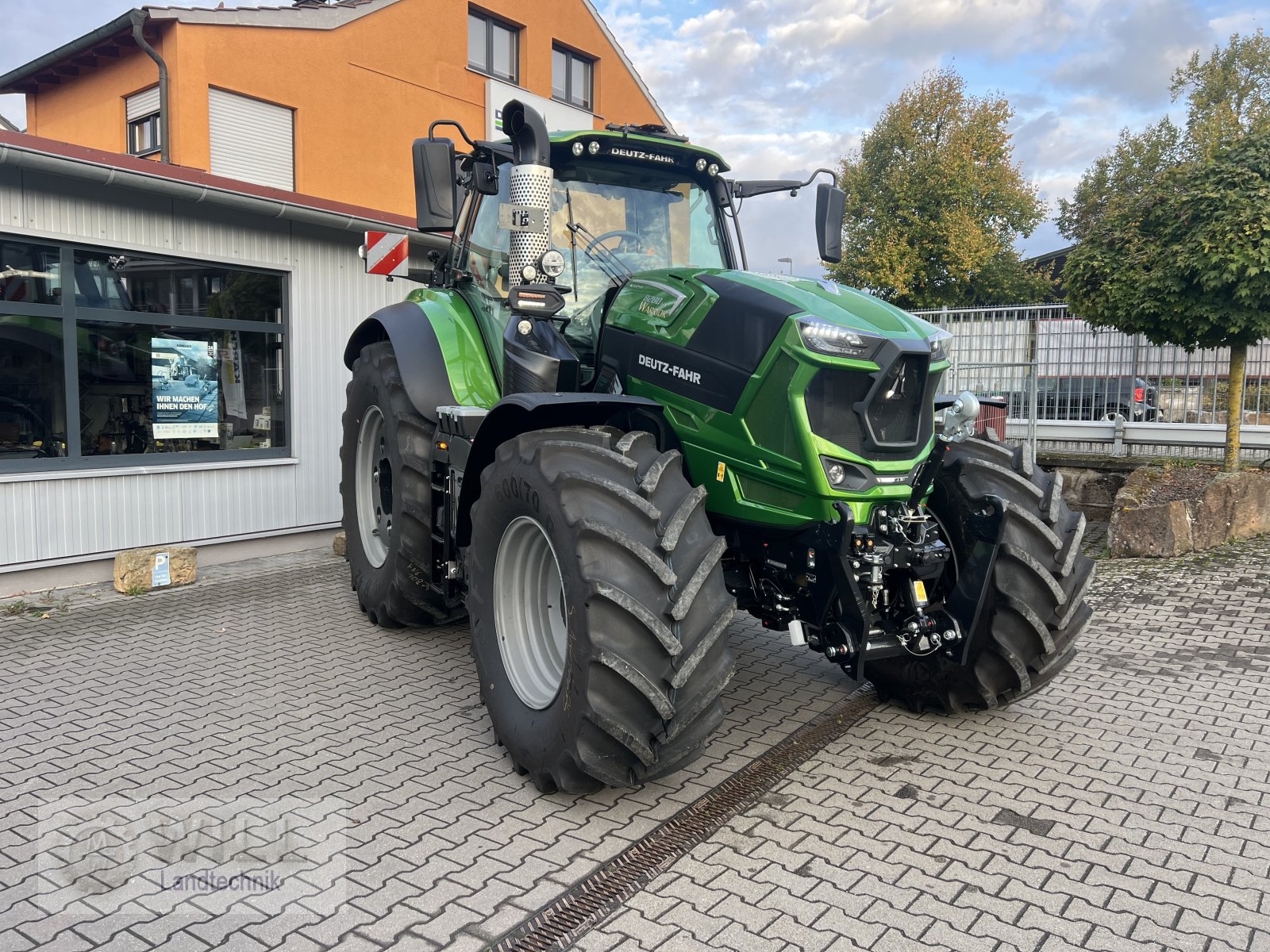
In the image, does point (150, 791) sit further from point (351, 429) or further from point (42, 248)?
point (42, 248)

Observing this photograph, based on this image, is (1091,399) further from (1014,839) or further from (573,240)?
(1014,839)

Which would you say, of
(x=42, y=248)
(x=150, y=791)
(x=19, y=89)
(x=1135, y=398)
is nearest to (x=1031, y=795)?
(x=150, y=791)

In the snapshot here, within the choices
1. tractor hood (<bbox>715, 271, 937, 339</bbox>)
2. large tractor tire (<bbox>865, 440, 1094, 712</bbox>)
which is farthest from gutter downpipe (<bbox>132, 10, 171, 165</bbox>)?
large tractor tire (<bbox>865, 440, 1094, 712</bbox>)

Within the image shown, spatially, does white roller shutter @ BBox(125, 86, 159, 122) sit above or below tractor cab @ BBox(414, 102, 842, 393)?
above

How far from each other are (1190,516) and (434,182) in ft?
22.0

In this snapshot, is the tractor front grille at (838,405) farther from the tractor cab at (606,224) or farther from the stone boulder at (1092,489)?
the stone boulder at (1092,489)

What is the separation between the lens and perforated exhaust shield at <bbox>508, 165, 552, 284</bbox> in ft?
12.9

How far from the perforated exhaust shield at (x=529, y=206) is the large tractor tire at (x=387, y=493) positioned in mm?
1473

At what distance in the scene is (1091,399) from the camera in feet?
33.1

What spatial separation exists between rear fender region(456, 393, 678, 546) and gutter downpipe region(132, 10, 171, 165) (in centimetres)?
1100

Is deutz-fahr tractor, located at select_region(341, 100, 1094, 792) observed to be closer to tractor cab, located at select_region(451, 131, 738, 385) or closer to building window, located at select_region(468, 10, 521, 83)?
tractor cab, located at select_region(451, 131, 738, 385)

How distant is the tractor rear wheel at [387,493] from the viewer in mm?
5293

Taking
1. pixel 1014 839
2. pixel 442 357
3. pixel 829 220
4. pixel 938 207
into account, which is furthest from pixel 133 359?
pixel 938 207

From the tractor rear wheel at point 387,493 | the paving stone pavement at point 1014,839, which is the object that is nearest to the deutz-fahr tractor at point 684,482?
the tractor rear wheel at point 387,493
